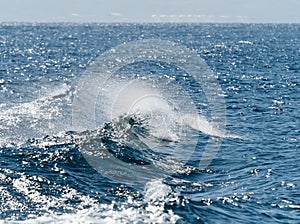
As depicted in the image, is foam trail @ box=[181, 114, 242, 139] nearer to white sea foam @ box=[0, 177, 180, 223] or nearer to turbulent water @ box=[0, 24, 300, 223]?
turbulent water @ box=[0, 24, 300, 223]

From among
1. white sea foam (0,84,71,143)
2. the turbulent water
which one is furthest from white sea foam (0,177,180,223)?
white sea foam (0,84,71,143)

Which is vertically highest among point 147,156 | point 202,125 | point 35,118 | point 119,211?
point 202,125

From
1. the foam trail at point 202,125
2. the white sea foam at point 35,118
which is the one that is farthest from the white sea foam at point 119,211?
the foam trail at point 202,125

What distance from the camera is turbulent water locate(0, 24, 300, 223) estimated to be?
84.0ft

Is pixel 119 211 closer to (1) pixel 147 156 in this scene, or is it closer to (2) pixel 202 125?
(1) pixel 147 156

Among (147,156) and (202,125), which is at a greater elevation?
(202,125)

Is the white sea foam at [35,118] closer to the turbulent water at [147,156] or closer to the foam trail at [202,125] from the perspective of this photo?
the turbulent water at [147,156]

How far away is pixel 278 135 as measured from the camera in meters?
43.8

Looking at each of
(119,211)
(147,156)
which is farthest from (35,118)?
(119,211)

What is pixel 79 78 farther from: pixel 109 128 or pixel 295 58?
pixel 295 58

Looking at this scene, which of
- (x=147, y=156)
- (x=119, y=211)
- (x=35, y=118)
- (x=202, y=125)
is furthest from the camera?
(x=202, y=125)

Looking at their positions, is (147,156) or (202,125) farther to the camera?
(202,125)

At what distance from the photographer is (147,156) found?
36531 mm

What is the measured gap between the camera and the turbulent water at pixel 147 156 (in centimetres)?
2561
